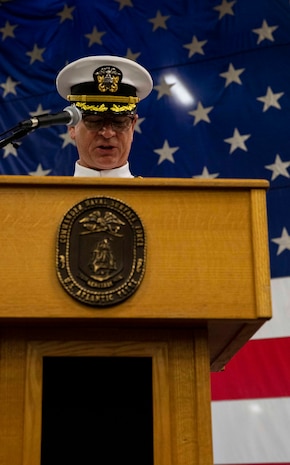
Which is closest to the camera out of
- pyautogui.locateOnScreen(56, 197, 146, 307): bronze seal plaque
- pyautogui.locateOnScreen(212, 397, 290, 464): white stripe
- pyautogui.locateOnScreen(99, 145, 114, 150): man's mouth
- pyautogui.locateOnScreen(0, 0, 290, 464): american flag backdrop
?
pyautogui.locateOnScreen(56, 197, 146, 307): bronze seal plaque

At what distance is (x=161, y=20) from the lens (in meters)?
4.51

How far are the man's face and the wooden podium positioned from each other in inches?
34.8

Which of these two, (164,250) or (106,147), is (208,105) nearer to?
(106,147)

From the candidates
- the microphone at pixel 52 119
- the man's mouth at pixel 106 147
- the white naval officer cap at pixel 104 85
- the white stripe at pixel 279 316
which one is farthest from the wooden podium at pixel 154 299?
the white stripe at pixel 279 316

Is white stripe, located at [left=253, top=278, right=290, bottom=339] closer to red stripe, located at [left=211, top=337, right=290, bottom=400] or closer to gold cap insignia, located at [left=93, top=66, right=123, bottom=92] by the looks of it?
red stripe, located at [left=211, top=337, right=290, bottom=400]

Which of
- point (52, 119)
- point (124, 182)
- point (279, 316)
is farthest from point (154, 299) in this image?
point (279, 316)

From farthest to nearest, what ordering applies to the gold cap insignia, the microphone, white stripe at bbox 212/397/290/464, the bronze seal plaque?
white stripe at bbox 212/397/290/464
the gold cap insignia
the microphone
the bronze seal plaque

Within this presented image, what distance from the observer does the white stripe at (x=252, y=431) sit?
3459mm

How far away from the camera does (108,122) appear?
2.24 meters

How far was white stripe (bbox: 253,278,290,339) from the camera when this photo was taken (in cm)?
366

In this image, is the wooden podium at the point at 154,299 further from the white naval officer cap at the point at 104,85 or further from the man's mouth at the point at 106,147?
the man's mouth at the point at 106,147

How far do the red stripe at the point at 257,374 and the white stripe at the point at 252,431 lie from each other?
0.04 meters

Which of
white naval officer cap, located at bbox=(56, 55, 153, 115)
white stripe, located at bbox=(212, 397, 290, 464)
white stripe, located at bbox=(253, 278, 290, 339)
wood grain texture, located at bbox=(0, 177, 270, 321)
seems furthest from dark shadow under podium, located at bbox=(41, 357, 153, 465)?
white stripe, located at bbox=(253, 278, 290, 339)

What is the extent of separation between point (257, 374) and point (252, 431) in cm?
25
